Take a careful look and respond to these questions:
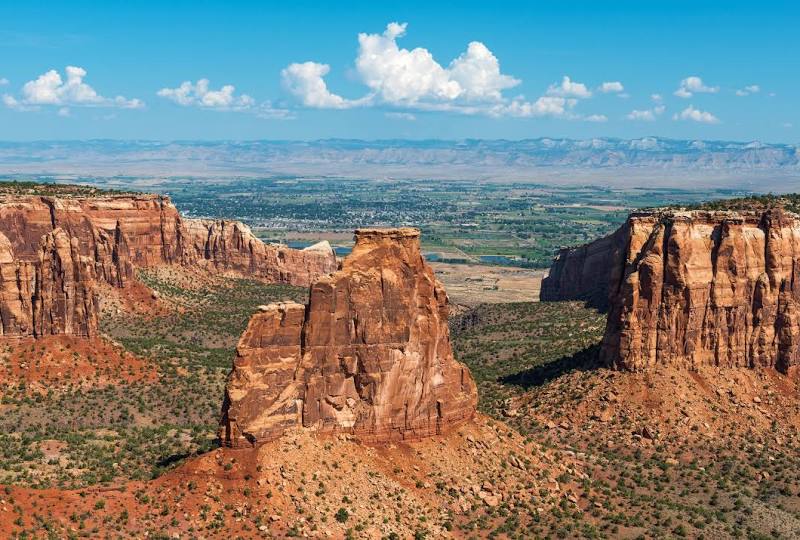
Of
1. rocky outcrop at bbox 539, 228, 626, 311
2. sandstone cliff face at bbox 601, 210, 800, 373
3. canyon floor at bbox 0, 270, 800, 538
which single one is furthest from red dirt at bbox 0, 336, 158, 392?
rocky outcrop at bbox 539, 228, 626, 311

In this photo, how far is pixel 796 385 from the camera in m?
74.4

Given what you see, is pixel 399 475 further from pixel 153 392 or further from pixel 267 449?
pixel 153 392

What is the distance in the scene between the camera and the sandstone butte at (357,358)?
4878 cm

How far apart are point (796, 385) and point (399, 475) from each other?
36126mm

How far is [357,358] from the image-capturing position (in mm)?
50938

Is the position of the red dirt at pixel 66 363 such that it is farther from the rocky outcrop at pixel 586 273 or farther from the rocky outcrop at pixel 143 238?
the rocky outcrop at pixel 586 273

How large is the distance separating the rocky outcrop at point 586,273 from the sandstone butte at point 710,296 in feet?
102

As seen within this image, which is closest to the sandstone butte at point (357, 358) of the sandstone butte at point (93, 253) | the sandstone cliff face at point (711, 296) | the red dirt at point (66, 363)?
the sandstone cliff face at point (711, 296)

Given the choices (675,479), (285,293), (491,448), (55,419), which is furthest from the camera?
(285,293)

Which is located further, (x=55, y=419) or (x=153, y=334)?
(x=153, y=334)

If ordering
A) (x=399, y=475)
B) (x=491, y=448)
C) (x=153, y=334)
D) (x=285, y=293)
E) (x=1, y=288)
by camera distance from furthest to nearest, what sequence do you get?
(x=285, y=293) → (x=153, y=334) → (x=1, y=288) → (x=491, y=448) → (x=399, y=475)

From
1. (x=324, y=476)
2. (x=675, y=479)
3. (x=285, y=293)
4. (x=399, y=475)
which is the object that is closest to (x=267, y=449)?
(x=324, y=476)

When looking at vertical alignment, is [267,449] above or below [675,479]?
above

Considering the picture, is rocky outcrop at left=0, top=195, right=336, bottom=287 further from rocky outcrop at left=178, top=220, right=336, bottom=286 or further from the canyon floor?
the canyon floor
